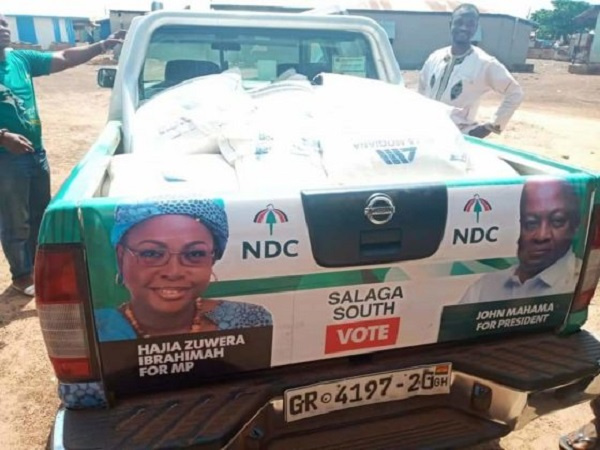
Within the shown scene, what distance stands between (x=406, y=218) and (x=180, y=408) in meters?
0.94

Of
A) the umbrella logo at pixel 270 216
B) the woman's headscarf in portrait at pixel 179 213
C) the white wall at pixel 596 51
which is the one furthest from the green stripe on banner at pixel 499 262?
the white wall at pixel 596 51

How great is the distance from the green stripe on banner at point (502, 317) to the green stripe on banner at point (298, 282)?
0.30 metres

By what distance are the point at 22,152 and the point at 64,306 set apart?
7.87 ft

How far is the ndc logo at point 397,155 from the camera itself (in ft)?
6.52

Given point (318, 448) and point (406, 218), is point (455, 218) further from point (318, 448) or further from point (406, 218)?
point (318, 448)

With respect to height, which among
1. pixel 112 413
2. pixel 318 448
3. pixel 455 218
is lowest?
pixel 318 448

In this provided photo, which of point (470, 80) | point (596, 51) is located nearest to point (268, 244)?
point (470, 80)

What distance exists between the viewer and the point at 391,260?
1.82 metres

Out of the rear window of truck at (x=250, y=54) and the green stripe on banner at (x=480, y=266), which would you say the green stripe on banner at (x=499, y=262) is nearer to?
the green stripe on banner at (x=480, y=266)

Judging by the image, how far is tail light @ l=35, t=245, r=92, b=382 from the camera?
158 cm

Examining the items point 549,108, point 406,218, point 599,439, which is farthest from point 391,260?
point 549,108

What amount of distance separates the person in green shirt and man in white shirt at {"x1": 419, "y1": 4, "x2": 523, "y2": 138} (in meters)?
2.62

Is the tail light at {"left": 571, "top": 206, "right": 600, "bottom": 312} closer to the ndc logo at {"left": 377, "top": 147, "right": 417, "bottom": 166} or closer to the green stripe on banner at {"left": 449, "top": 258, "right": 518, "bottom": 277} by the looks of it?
the green stripe on banner at {"left": 449, "top": 258, "right": 518, "bottom": 277}

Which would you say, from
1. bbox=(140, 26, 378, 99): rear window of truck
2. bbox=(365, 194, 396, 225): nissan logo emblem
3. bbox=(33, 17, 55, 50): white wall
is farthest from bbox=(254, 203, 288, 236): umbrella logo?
bbox=(33, 17, 55, 50): white wall
